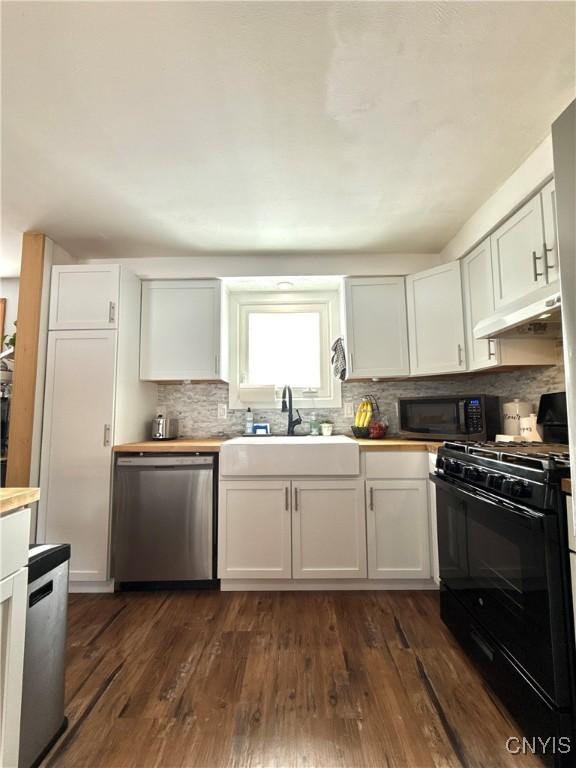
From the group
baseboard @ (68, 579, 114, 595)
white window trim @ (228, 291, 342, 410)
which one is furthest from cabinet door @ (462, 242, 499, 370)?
baseboard @ (68, 579, 114, 595)

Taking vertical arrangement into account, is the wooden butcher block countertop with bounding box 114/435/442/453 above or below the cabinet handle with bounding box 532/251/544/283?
below

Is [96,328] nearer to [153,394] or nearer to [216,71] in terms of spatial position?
[153,394]

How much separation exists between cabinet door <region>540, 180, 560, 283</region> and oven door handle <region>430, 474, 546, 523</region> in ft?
3.36

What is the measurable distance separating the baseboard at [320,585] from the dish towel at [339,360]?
1.44 m

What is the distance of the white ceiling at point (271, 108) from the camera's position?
3.72ft

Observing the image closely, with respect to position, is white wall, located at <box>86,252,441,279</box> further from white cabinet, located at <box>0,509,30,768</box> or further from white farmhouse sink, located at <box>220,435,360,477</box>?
white cabinet, located at <box>0,509,30,768</box>

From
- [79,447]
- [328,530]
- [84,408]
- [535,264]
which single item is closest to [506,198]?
[535,264]

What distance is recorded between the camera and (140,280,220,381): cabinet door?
2.72m

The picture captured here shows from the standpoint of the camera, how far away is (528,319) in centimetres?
151

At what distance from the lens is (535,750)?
3.70ft

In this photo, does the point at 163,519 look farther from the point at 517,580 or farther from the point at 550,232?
the point at 550,232

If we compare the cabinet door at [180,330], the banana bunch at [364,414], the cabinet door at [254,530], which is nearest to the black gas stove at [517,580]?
the cabinet door at [254,530]

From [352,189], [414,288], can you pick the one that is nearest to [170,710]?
[352,189]

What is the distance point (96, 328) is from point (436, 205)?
2.36 meters
